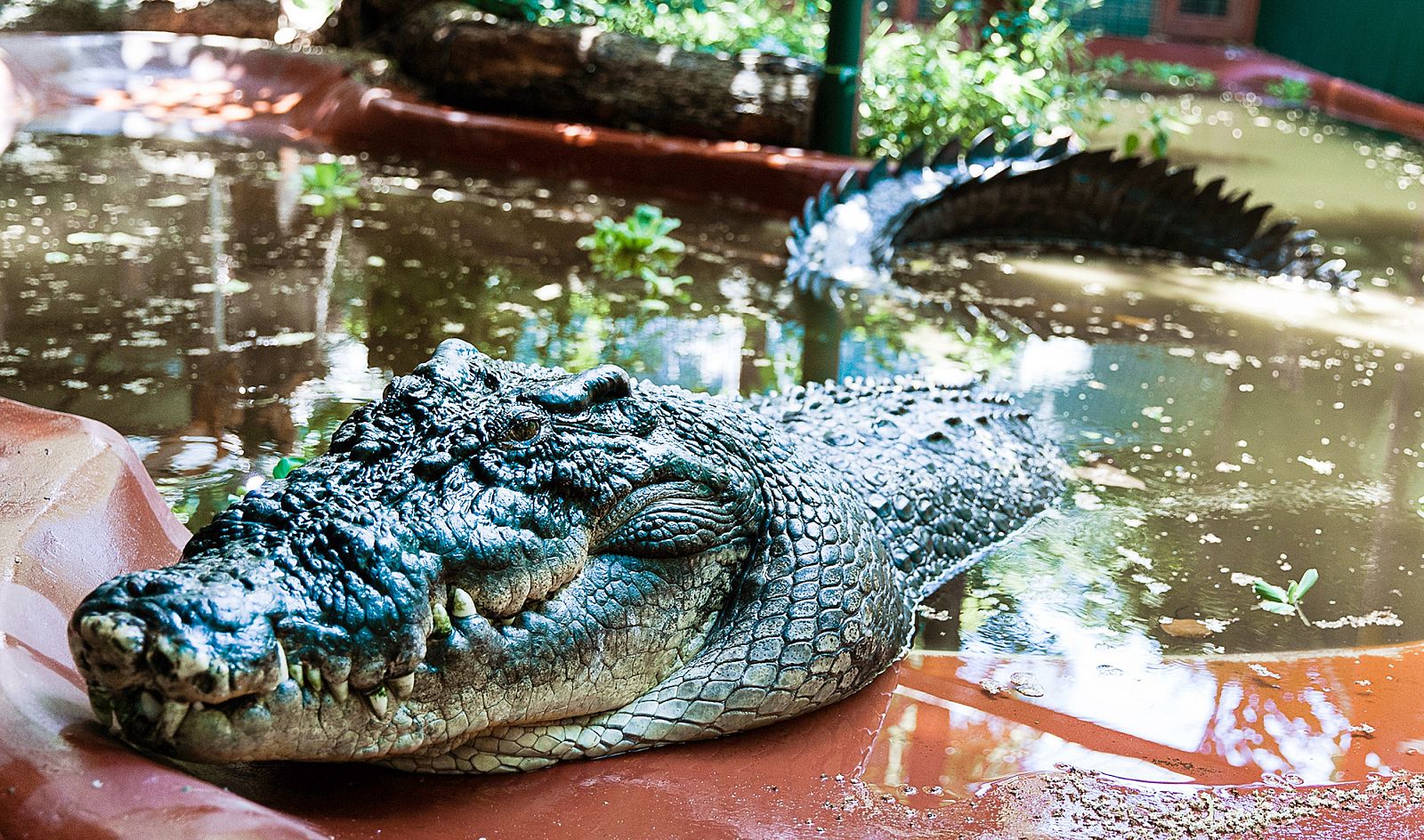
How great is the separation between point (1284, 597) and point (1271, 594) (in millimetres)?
28

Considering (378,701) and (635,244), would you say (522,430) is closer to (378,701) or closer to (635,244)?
(378,701)

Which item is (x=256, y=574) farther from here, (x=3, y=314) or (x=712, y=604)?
(x=3, y=314)

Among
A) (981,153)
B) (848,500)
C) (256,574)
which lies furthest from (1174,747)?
(981,153)

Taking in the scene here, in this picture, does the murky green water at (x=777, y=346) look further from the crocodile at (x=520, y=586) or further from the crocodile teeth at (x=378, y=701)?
the crocodile teeth at (x=378, y=701)

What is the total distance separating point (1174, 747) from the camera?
2145mm

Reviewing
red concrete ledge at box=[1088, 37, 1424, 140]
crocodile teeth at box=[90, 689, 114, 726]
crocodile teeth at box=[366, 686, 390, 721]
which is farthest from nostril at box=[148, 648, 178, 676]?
red concrete ledge at box=[1088, 37, 1424, 140]

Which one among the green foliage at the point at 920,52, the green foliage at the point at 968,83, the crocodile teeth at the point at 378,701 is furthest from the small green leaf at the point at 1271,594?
the green foliage at the point at 920,52

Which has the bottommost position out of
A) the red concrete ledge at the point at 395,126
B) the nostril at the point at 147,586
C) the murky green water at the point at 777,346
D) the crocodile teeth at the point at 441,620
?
the murky green water at the point at 777,346

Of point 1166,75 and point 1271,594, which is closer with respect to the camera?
point 1271,594

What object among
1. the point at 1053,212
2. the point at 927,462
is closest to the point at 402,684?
the point at 927,462

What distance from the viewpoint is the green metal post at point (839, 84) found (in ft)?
23.3

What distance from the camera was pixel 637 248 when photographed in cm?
556

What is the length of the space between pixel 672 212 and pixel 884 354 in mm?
2266

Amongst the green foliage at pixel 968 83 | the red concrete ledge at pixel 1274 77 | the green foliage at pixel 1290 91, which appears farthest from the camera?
the green foliage at pixel 1290 91
